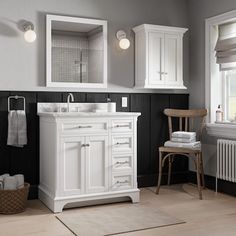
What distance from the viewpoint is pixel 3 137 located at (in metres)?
4.01

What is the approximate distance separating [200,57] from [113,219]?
2417 mm

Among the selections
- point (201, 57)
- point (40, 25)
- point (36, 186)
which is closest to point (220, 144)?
point (201, 57)

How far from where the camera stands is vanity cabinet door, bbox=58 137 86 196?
3.65 m

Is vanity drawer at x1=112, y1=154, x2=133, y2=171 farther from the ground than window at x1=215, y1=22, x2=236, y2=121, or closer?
closer

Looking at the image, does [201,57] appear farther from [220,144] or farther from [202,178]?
[202,178]

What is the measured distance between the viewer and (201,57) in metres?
4.78

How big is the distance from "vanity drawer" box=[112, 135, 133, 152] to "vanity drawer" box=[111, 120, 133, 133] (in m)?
0.07

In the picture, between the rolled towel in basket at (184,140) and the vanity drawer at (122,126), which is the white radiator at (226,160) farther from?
the vanity drawer at (122,126)

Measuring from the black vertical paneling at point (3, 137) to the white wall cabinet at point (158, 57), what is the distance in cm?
156

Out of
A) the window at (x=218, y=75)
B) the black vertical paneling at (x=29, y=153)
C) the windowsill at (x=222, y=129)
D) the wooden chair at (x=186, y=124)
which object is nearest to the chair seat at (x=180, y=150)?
the wooden chair at (x=186, y=124)

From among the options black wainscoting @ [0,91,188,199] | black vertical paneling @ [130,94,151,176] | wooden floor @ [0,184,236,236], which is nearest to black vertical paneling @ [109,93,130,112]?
black wainscoting @ [0,91,188,199]

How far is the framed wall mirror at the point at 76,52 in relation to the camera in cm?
418

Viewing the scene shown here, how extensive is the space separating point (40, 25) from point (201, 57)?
200cm

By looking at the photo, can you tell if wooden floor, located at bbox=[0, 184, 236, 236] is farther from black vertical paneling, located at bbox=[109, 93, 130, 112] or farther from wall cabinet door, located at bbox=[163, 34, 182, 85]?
wall cabinet door, located at bbox=[163, 34, 182, 85]
